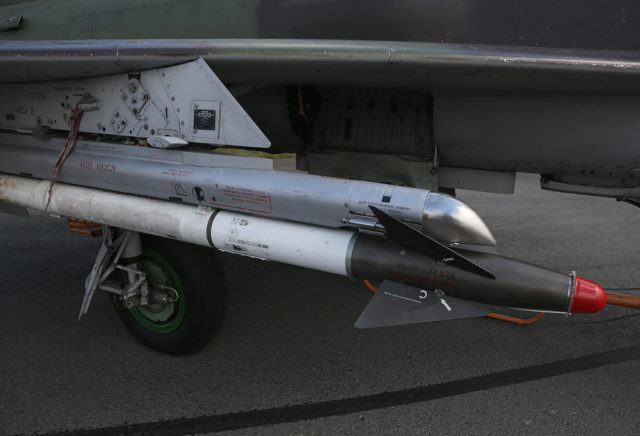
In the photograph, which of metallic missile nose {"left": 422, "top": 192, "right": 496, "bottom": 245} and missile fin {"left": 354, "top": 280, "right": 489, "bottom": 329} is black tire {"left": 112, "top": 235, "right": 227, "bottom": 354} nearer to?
missile fin {"left": 354, "top": 280, "right": 489, "bottom": 329}

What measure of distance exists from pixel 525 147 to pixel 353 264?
1517mm

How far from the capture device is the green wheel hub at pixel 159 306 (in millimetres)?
3033

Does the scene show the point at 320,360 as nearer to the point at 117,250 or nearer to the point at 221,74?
the point at 117,250

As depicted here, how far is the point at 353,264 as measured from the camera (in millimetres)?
2422

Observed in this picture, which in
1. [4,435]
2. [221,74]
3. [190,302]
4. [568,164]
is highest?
[221,74]

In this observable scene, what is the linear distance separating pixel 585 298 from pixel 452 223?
2.46 feet

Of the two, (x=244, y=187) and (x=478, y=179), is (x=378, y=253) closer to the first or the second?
(x=244, y=187)

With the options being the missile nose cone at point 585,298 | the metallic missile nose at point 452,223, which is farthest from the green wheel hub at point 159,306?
the missile nose cone at point 585,298

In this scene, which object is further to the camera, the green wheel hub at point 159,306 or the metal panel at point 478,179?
the metal panel at point 478,179

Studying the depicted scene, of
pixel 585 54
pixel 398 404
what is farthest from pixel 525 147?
pixel 398 404

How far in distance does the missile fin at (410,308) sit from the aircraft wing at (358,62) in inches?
47.1

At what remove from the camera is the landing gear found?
9.66ft

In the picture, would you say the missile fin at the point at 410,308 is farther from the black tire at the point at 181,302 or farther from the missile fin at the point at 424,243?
the black tire at the point at 181,302

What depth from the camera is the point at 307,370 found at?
2.96 m
